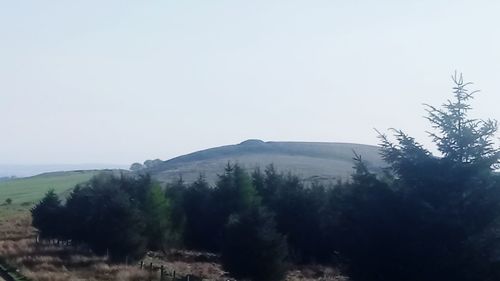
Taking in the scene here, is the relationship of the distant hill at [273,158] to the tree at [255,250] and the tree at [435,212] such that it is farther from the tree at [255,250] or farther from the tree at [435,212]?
the tree at [435,212]

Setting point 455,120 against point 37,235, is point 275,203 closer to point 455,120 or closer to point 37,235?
point 37,235

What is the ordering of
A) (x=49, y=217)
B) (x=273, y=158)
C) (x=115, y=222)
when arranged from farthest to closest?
1. (x=273, y=158)
2. (x=49, y=217)
3. (x=115, y=222)

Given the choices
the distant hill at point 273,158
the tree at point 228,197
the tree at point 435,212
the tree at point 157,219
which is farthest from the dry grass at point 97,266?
the distant hill at point 273,158

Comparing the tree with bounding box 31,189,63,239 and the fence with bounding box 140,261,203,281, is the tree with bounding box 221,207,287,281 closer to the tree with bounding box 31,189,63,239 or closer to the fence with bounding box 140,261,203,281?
the fence with bounding box 140,261,203,281

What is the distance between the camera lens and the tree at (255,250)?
33031 millimetres

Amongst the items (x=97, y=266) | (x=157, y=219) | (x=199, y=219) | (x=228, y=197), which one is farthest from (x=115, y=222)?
(x=199, y=219)

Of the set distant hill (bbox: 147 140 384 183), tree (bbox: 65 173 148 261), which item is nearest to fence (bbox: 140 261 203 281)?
tree (bbox: 65 173 148 261)

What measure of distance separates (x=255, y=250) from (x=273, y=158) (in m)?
118

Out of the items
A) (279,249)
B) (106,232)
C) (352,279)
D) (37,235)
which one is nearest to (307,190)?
(106,232)

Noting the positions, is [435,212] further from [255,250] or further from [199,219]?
[199,219]

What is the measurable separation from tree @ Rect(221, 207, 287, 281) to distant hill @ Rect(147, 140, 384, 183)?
89301mm

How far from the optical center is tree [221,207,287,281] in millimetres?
33031

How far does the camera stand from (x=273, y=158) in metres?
151

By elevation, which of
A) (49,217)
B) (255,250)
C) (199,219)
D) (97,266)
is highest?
(49,217)
